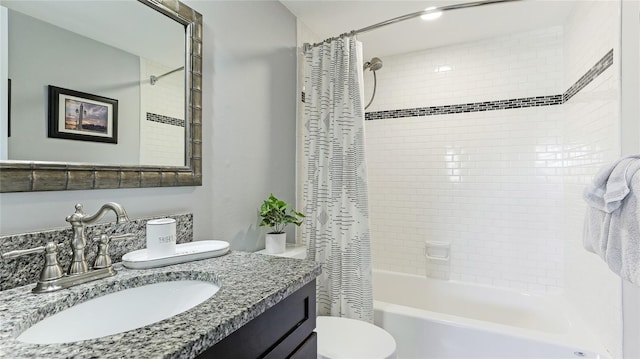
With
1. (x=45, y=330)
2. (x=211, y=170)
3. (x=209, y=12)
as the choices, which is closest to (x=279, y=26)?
(x=209, y=12)

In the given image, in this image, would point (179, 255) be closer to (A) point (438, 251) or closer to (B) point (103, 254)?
(B) point (103, 254)

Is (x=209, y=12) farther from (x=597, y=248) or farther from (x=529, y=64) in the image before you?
(x=529, y=64)

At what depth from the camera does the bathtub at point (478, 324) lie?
1599 mm

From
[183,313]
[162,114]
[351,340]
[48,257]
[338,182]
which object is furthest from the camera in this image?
[338,182]

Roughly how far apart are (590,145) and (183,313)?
86.5 inches

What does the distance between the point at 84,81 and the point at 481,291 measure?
275cm

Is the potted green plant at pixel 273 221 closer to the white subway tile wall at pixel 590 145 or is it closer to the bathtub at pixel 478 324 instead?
the bathtub at pixel 478 324

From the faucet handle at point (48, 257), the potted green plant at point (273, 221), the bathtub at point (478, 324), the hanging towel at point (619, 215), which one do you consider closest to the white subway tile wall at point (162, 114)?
the faucet handle at point (48, 257)

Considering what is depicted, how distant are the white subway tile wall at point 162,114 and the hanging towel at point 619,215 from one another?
1.62m

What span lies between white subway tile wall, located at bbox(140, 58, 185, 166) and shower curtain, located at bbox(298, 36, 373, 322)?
2.85ft

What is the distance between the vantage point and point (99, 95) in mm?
1072

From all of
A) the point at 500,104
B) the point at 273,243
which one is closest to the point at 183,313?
the point at 273,243

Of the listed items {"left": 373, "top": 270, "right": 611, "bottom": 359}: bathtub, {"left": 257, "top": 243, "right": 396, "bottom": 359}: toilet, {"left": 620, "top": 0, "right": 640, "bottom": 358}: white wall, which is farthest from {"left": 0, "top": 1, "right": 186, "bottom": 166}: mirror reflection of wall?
→ {"left": 620, "top": 0, "right": 640, "bottom": 358}: white wall

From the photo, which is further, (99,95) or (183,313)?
(99,95)
